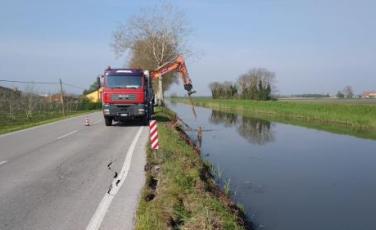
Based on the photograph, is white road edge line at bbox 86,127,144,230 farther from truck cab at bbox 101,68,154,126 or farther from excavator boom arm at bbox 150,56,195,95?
excavator boom arm at bbox 150,56,195,95

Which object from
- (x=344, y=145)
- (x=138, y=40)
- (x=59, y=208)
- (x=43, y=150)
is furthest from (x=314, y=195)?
(x=138, y=40)

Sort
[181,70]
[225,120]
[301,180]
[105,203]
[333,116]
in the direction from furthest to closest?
[225,120] → [333,116] → [181,70] → [301,180] → [105,203]

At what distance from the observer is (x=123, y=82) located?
910 inches

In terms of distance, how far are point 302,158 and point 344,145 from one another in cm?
578

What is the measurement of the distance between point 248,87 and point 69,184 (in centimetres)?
8658

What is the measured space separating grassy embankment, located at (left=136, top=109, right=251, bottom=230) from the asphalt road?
0.27m

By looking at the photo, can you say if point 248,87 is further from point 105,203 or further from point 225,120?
point 105,203

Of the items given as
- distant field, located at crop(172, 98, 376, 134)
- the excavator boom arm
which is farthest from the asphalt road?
distant field, located at crop(172, 98, 376, 134)

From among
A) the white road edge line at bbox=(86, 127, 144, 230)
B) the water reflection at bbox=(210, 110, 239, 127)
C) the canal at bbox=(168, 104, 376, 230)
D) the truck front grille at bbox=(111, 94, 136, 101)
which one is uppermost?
the truck front grille at bbox=(111, 94, 136, 101)

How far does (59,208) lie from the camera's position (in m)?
7.29

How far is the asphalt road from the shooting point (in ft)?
22.0

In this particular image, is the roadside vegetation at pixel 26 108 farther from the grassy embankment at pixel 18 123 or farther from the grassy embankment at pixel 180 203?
the grassy embankment at pixel 180 203

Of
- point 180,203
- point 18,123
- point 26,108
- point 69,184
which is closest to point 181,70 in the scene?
point 18,123

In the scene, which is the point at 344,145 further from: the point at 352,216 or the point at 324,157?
the point at 352,216
